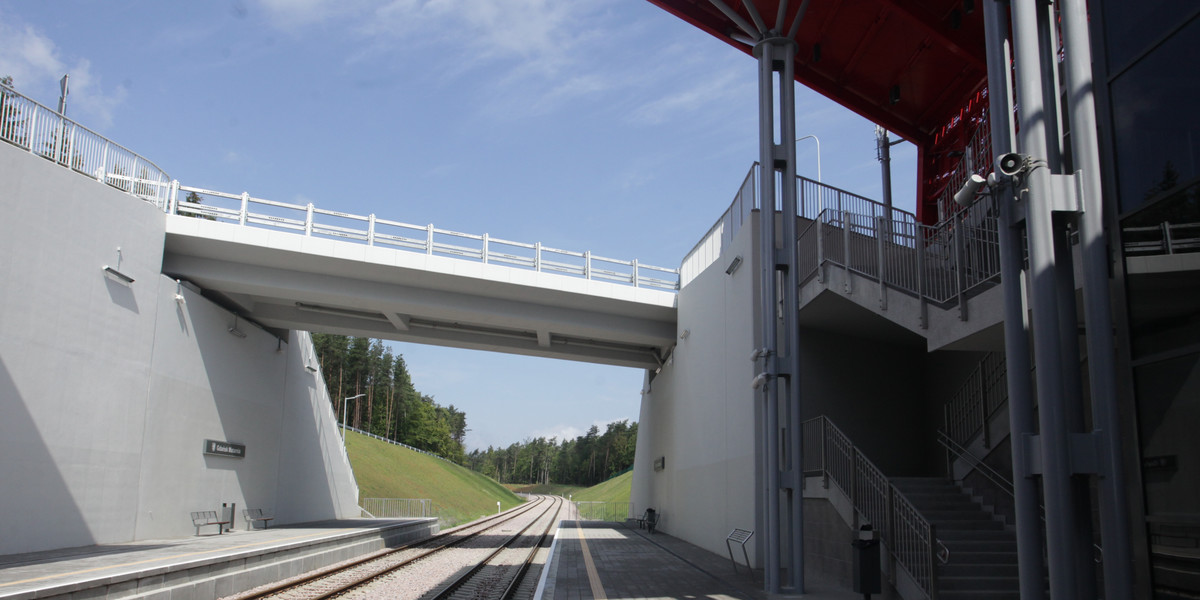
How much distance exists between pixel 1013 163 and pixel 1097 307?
130cm

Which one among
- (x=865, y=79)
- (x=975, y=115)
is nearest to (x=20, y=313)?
(x=865, y=79)

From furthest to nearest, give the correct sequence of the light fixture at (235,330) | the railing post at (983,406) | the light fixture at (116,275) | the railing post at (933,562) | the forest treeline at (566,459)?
the forest treeline at (566,459), the light fixture at (235,330), the light fixture at (116,275), the railing post at (983,406), the railing post at (933,562)

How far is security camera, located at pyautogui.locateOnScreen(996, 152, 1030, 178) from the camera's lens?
21.1 feet

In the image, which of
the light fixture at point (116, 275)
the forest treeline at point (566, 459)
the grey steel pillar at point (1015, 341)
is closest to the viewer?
the grey steel pillar at point (1015, 341)

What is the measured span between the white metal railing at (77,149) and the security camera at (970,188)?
1551cm

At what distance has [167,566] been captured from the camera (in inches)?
438

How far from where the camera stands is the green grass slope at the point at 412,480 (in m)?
48.4

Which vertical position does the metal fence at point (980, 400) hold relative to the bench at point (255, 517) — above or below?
above

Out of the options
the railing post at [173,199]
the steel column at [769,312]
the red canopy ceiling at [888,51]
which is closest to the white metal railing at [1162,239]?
the steel column at [769,312]

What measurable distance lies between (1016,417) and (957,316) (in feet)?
12.9

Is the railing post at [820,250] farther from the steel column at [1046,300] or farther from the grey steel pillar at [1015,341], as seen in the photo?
the steel column at [1046,300]

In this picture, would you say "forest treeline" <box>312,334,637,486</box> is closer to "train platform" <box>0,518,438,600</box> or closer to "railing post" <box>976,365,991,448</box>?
"train platform" <box>0,518,438,600</box>

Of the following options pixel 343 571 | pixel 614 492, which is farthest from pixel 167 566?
pixel 614 492

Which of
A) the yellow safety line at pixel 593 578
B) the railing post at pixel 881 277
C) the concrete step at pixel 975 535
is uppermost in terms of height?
the railing post at pixel 881 277
